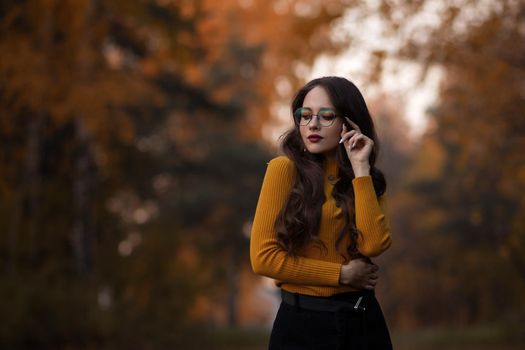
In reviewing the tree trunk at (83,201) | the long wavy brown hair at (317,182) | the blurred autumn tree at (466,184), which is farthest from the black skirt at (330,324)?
the tree trunk at (83,201)

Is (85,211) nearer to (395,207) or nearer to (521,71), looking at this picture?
(521,71)

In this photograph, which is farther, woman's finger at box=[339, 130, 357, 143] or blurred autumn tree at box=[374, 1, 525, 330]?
blurred autumn tree at box=[374, 1, 525, 330]

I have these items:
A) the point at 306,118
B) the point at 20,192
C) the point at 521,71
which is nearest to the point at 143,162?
the point at 20,192

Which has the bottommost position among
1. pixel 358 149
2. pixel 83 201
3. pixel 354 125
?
pixel 358 149

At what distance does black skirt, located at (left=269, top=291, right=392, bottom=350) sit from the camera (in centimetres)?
292

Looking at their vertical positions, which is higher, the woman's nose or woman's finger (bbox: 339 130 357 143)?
the woman's nose

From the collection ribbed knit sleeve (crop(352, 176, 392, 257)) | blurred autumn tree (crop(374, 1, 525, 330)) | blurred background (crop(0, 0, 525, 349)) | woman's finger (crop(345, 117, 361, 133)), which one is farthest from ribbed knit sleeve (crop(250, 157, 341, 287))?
blurred autumn tree (crop(374, 1, 525, 330))

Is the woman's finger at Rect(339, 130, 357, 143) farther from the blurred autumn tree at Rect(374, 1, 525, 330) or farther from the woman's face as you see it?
the blurred autumn tree at Rect(374, 1, 525, 330)

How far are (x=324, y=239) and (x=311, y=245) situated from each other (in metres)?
0.05

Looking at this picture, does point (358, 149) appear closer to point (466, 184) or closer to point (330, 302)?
point (330, 302)

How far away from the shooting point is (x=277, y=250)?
297 cm

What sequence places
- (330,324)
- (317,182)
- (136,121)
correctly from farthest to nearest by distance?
(136,121) → (317,182) → (330,324)

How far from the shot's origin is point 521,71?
9.74m

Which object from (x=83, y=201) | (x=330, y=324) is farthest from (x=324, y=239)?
(x=83, y=201)
